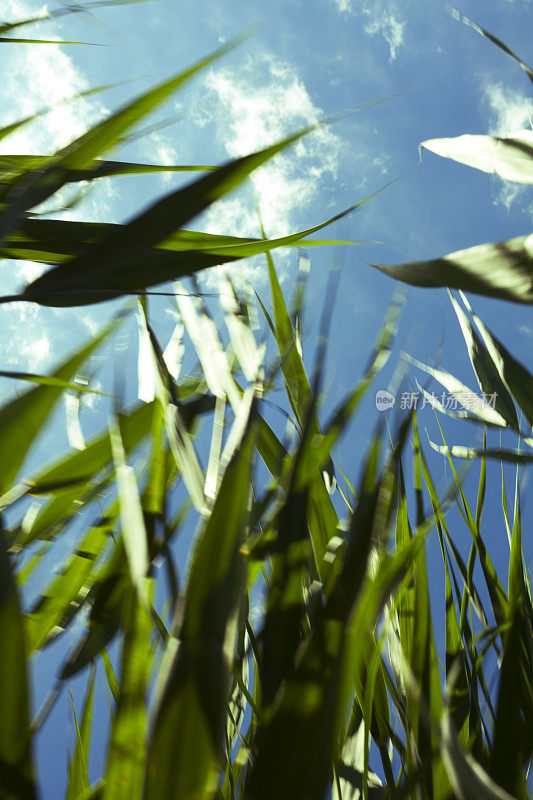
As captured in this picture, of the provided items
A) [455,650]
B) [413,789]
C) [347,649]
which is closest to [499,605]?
[455,650]

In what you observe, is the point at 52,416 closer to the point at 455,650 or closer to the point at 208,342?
the point at 208,342

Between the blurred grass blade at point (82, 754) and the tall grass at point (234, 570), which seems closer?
the tall grass at point (234, 570)

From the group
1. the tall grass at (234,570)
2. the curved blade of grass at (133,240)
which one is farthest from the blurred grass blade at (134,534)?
the curved blade of grass at (133,240)

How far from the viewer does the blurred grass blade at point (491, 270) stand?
182 millimetres

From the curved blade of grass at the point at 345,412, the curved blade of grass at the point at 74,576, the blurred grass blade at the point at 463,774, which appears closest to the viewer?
the blurred grass blade at the point at 463,774

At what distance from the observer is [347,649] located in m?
0.15

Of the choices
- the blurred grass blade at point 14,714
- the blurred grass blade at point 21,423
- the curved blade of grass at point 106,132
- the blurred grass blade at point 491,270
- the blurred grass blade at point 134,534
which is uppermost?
the curved blade of grass at point 106,132

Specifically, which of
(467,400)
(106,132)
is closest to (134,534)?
(106,132)

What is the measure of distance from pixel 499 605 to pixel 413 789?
0.19 m

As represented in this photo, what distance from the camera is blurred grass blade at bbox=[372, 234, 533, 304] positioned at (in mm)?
182

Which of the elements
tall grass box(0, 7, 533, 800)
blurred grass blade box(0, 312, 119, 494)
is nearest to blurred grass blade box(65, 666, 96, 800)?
tall grass box(0, 7, 533, 800)

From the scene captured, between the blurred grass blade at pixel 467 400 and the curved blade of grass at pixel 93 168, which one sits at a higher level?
the curved blade of grass at pixel 93 168

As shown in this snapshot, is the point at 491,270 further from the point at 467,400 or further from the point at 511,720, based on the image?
the point at 467,400

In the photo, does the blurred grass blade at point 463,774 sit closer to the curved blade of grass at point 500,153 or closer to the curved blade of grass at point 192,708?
the curved blade of grass at point 192,708
